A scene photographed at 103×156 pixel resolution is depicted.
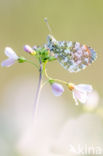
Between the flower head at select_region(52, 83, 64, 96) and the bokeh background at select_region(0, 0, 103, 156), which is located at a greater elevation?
the bokeh background at select_region(0, 0, 103, 156)

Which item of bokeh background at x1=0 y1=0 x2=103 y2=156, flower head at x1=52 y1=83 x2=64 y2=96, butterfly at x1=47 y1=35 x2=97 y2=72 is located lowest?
flower head at x1=52 y1=83 x2=64 y2=96

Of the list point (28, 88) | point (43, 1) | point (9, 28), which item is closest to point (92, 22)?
point (43, 1)

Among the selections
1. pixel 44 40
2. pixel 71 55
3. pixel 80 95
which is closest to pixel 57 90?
pixel 80 95

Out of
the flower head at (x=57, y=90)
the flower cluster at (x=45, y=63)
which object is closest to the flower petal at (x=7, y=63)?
the flower cluster at (x=45, y=63)

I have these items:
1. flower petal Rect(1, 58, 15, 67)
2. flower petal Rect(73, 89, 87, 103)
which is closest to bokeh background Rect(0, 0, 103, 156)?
flower petal Rect(73, 89, 87, 103)

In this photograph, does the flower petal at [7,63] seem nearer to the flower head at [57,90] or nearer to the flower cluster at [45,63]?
the flower cluster at [45,63]

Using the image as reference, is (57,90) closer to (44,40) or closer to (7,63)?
(7,63)

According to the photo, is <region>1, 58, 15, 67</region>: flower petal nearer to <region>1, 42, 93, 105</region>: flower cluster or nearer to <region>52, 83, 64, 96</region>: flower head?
<region>1, 42, 93, 105</region>: flower cluster

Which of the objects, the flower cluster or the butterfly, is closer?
the flower cluster

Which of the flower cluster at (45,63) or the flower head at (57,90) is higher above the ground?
the flower cluster at (45,63)
